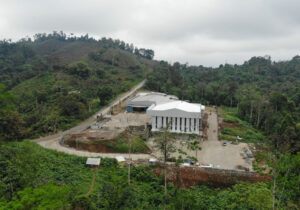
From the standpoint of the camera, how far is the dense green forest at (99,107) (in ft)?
52.9

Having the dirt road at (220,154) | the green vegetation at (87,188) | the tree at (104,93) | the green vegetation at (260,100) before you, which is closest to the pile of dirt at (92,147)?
the green vegetation at (87,188)

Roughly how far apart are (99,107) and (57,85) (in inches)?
513

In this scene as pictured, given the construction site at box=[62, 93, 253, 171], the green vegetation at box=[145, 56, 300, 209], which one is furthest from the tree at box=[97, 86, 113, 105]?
the green vegetation at box=[145, 56, 300, 209]

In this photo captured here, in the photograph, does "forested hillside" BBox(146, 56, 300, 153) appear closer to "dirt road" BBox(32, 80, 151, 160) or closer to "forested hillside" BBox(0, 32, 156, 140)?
"forested hillside" BBox(0, 32, 156, 140)

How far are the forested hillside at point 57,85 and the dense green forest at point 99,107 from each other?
0.19 metres

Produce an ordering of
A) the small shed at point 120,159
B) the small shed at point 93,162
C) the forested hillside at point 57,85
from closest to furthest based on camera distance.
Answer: the small shed at point 93,162 < the small shed at point 120,159 < the forested hillside at point 57,85

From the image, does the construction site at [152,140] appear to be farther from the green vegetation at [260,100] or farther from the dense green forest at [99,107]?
the dense green forest at [99,107]

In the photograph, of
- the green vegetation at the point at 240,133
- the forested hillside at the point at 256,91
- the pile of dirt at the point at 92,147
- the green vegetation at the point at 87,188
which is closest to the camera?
the green vegetation at the point at 87,188

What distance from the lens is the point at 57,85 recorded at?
55.6 meters

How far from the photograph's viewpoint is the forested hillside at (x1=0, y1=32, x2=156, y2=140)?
121 feet

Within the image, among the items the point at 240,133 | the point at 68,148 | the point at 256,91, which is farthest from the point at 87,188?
the point at 256,91

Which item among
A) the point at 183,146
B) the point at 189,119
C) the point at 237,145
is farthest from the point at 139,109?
the point at 237,145

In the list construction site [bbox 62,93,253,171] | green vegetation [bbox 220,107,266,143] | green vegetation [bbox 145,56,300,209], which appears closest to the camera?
green vegetation [bbox 145,56,300,209]

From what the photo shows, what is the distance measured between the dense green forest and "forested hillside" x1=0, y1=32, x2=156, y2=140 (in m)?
0.19
